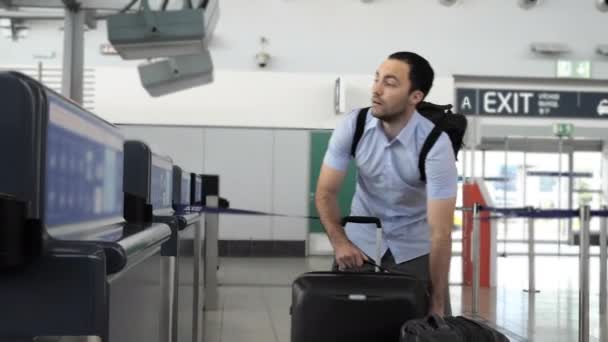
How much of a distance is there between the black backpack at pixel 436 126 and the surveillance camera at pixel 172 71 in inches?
225

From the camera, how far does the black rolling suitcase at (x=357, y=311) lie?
2084mm

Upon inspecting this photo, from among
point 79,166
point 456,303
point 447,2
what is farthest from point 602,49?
point 79,166

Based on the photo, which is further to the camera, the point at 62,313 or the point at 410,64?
the point at 410,64

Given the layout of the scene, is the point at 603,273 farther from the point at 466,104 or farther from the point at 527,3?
the point at 527,3

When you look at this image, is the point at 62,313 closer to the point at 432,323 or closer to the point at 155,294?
the point at 155,294

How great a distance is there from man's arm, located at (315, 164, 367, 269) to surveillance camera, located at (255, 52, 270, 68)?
29.9 feet

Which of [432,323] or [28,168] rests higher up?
[28,168]

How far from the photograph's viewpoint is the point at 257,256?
1155 centimetres

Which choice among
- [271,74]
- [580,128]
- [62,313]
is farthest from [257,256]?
[62,313]

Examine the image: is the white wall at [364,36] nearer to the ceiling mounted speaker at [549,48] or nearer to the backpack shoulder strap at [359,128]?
the ceiling mounted speaker at [549,48]

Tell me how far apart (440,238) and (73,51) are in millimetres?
4843

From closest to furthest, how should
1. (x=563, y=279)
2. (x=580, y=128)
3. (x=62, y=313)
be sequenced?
(x=62, y=313), (x=563, y=279), (x=580, y=128)

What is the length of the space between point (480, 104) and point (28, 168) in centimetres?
1171

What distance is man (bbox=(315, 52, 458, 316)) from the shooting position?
7.48 feet
